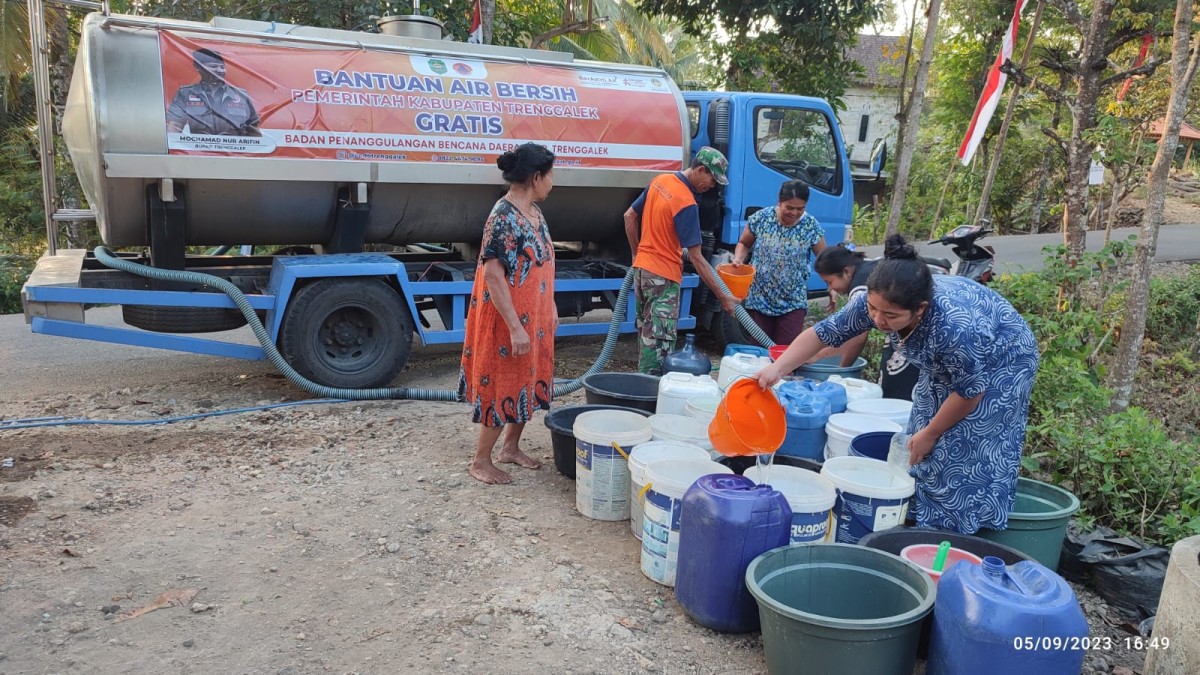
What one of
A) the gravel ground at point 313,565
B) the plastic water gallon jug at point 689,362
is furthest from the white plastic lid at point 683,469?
the plastic water gallon jug at point 689,362

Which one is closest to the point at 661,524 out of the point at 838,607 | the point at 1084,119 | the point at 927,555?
the point at 838,607

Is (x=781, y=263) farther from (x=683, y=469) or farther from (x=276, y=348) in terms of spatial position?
(x=276, y=348)

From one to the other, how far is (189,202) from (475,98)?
6.80 feet

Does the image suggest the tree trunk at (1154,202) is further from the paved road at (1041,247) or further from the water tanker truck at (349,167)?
the paved road at (1041,247)

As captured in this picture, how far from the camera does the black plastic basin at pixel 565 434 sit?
424 centimetres

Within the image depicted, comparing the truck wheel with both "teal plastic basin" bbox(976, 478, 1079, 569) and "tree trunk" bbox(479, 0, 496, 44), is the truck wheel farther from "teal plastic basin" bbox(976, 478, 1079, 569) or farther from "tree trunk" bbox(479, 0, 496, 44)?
"tree trunk" bbox(479, 0, 496, 44)

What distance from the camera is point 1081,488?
426 centimetres

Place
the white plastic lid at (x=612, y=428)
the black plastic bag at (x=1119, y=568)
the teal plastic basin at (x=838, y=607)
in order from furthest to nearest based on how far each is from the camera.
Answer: the white plastic lid at (x=612, y=428) < the black plastic bag at (x=1119, y=568) < the teal plastic basin at (x=838, y=607)

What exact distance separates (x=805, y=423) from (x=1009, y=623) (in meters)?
1.77

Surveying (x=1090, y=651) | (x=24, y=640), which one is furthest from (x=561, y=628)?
(x=1090, y=651)

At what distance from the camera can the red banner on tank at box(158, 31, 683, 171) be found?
523 cm

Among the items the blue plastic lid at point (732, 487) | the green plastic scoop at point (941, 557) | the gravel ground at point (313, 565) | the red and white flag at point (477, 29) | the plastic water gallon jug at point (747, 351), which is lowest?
the gravel ground at point (313, 565)

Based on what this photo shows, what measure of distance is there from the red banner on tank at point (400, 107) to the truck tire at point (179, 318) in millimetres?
1109

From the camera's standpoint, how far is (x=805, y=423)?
13.1 ft
